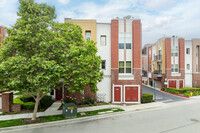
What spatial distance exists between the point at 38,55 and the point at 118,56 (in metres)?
10.9

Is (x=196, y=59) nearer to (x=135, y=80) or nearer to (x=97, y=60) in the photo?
(x=135, y=80)

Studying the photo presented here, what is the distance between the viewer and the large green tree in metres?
9.12

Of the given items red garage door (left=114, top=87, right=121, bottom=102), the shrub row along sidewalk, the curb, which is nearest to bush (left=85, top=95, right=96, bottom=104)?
red garage door (left=114, top=87, right=121, bottom=102)

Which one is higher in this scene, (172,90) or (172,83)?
(172,83)

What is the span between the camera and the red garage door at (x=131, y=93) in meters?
17.1

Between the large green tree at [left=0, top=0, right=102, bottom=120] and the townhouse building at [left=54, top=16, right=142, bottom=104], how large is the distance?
6.60 m

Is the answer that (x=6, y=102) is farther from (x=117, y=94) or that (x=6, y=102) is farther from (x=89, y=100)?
(x=117, y=94)

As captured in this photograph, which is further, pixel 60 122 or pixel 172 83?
pixel 172 83

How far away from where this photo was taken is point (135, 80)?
1720 cm

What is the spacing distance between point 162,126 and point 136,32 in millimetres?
12207

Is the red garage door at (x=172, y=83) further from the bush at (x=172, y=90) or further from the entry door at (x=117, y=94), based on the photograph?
the entry door at (x=117, y=94)

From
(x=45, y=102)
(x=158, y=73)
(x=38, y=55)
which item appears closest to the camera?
(x=38, y=55)

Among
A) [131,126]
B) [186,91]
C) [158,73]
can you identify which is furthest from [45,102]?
[158,73]

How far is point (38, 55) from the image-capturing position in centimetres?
983
